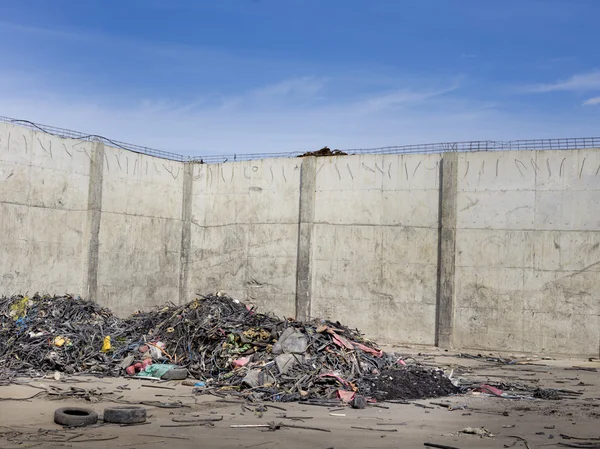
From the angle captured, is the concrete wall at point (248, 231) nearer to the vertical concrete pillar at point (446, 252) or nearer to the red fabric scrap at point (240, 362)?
the vertical concrete pillar at point (446, 252)

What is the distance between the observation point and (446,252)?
68.0 feet

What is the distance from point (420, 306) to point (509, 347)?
2684mm

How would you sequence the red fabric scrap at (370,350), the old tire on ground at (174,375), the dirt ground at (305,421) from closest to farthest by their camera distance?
the dirt ground at (305,421)
the old tire on ground at (174,375)
the red fabric scrap at (370,350)

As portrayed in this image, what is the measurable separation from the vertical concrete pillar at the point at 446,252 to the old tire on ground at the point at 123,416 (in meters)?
12.6

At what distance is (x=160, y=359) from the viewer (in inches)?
572

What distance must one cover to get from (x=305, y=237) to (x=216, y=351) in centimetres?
887

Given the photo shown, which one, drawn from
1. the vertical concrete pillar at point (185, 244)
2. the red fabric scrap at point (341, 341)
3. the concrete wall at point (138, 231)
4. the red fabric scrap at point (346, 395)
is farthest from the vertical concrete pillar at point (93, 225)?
the red fabric scrap at point (346, 395)

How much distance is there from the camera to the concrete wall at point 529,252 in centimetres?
1939

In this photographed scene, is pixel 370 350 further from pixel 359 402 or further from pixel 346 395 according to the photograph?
pixel 359 402

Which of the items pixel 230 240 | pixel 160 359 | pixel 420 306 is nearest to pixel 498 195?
pixel 420 306

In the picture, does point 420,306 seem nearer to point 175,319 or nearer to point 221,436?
point 175,319

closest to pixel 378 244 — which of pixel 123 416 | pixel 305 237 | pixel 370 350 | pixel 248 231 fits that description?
pixel 305 237

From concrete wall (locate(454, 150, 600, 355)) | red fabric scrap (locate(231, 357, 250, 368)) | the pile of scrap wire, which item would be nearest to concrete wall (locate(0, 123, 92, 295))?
the pile of scrap wire

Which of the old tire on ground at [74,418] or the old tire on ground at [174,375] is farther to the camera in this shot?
the old tire on ground at [174,375]
